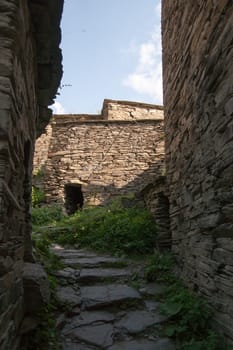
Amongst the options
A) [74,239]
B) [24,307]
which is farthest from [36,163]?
[24,307]

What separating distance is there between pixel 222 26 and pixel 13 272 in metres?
2.91

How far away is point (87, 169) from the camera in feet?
37.0

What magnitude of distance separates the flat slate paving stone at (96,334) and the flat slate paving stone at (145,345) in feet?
0.38

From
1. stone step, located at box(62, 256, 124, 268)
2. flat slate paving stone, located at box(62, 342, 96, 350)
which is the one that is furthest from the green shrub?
flat slate paving stone, located at box(62, 342, 96, 350)

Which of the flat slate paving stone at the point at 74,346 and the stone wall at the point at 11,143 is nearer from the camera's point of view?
the stone wall at the point at 11,143

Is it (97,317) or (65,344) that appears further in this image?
(97,317)

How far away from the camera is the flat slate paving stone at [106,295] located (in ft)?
12.5

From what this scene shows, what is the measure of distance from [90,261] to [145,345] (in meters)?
2.46

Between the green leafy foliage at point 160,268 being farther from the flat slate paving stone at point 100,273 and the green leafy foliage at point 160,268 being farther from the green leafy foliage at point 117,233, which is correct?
the green leafy foliage at point 117,233

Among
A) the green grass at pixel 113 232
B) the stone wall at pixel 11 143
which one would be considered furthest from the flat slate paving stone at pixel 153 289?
the stone wall at pixel 11 143

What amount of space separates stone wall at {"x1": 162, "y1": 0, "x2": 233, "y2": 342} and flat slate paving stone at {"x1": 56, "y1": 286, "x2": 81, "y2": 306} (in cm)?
156

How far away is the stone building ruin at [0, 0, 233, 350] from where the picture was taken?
2016 millimetres

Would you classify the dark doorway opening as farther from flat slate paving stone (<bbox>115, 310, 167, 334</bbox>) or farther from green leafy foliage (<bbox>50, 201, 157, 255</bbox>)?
flat slate paving stone (<bbox>115, 310, 167, 334</bbox>)

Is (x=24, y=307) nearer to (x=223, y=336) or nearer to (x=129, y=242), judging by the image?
(x=223, y=336)
